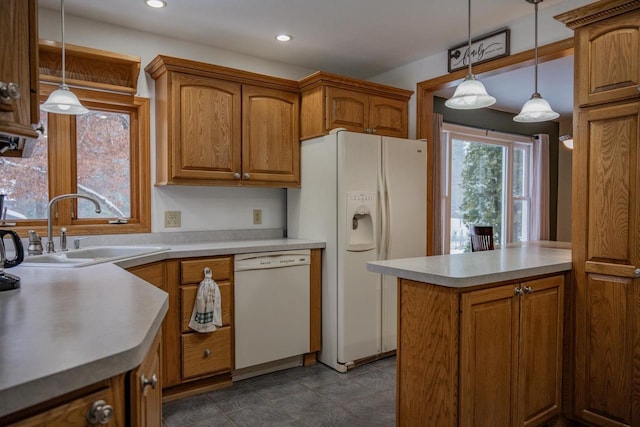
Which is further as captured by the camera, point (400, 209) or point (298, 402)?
point (400, 209)

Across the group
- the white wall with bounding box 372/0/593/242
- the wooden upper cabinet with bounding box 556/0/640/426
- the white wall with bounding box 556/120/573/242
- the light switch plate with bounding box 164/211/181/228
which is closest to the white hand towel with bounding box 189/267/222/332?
the light switch plate with bounding box 164/211/181/228

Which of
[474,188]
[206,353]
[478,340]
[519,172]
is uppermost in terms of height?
[519,172]

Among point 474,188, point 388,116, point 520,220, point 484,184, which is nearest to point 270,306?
point 388,116

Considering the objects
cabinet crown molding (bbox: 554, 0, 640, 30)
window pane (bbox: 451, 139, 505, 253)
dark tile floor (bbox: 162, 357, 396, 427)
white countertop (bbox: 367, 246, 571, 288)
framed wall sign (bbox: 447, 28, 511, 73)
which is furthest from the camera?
window pane (bbox: 451, 139, 505, 253)

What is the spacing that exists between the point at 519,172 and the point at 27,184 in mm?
5930

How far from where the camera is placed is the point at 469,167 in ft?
18.0

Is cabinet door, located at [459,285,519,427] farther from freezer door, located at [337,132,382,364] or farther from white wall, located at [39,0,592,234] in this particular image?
white wall, located at [39,0,592,234]

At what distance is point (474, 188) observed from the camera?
18.2 feet

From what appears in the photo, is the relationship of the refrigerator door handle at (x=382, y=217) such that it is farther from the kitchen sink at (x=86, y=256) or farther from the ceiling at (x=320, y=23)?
the kitchen sink at (x=86, y=256)

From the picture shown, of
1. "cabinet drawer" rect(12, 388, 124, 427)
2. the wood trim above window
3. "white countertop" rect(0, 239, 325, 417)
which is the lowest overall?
"cabinet drawer" rect(12, 388, 124, 427)

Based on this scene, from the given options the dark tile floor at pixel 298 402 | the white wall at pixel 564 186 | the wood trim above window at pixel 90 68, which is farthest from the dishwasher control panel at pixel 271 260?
the white wall at pixel 564 186

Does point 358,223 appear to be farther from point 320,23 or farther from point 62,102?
point 62,102

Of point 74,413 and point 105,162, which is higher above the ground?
point 105,162

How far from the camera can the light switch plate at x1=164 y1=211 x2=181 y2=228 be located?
125 inches
